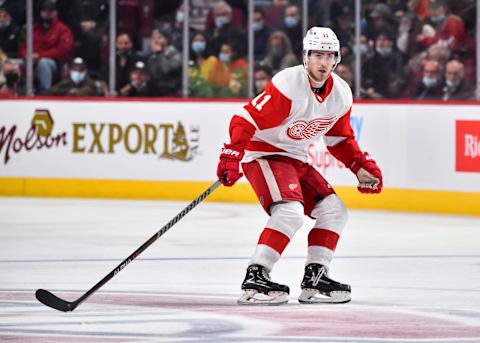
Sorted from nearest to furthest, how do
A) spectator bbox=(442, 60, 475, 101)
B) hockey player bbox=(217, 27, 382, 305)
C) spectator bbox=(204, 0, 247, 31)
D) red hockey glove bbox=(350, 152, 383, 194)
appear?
hockey player bbox=(217, 27, 382, 305) → red hockey glove bbox=(350, 152, 383, 194) → spectator bbox=(442, 60, 475, 101) → spectator bbox=(204, 0, 247, 31)

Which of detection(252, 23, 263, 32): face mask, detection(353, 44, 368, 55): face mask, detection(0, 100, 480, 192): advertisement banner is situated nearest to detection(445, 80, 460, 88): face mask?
detection(0, 100, 480, 192): advertisement banner

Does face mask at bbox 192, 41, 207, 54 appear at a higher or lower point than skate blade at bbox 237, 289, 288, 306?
higher

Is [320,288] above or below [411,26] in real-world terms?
below

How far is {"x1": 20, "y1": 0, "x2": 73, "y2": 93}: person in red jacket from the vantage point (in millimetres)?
13547

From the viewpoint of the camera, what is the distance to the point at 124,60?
13.5 meters

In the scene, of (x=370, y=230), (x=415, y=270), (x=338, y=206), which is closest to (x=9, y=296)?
(x=338, y=206)

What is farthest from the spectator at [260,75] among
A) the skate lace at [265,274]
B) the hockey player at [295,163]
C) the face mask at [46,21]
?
the skate lace at [265,274]

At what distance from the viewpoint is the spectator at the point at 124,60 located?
1340cm

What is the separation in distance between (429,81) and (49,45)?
3892 millimetres

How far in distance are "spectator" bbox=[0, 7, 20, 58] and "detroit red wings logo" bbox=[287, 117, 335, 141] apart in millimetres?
7781

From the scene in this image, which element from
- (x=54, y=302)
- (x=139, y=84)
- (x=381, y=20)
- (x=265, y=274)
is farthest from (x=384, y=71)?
(x=54, y=302)

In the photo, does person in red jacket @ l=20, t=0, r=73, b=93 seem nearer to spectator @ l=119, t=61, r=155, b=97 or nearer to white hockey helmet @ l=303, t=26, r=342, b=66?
spectator @ l=119, t=61, r=155, b=97

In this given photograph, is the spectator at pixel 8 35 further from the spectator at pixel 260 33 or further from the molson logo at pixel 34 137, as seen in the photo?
the spectator at pixel 260 33

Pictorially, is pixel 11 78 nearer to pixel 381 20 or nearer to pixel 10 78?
pixel 10 78
